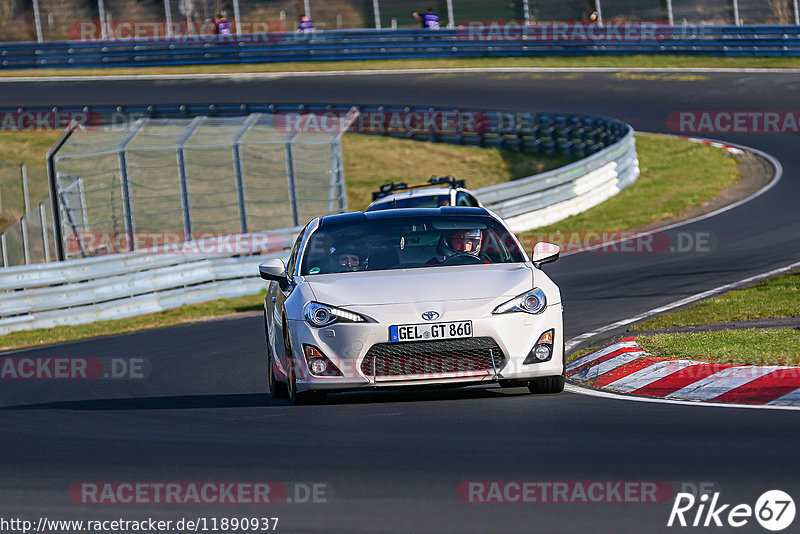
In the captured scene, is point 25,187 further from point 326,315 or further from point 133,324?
point 326,315

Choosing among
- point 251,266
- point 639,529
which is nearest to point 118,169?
point 251,266

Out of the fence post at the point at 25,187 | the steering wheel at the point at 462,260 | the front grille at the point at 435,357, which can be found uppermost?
the steering wheel at the point at 462,260

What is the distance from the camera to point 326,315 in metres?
8.26

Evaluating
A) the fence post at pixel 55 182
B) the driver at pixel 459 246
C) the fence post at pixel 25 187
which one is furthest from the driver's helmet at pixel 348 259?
the fence post at pixel 25 187

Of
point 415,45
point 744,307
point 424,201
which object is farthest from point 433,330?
point 415,45

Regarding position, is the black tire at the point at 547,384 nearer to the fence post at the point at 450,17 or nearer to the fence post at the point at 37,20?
the fence post at the point at 450,17

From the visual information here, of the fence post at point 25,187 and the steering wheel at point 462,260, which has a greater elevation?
the steering wheel at point 462,260

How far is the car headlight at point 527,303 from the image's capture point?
26.9 ft

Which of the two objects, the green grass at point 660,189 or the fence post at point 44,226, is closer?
the fence post at point 44,226

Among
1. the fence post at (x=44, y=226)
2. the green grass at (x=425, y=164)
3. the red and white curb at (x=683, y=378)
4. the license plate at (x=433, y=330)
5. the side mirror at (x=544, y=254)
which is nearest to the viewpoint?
the red and white curb at (x=683, y=378)

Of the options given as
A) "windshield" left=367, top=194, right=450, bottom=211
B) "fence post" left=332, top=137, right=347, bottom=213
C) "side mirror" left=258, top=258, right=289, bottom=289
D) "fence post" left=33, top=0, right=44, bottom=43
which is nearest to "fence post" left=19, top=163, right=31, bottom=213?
"fence post" left=332, top=137, right=347, bottom=213

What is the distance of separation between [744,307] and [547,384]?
4.83 m

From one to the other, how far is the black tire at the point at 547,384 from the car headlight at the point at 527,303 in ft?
1.58

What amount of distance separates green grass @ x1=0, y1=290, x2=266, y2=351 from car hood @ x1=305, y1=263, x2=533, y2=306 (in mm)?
9426
